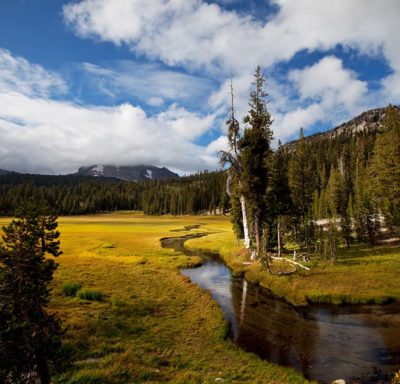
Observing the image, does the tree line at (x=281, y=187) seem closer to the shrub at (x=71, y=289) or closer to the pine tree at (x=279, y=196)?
Result: the pine tree at (x=279, y=196)

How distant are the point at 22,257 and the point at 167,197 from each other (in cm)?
18974

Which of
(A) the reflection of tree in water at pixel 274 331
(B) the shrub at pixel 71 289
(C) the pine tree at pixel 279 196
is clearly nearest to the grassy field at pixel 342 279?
(A) the reflection of tree in water at pixel 274 331

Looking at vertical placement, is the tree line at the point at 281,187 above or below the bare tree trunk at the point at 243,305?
above

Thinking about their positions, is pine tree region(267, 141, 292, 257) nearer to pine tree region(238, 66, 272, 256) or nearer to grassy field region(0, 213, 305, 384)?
pine tree region(238, 66, 272, 256)

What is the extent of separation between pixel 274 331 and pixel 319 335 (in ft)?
8.49

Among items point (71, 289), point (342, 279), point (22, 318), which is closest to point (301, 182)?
point (342, 279)

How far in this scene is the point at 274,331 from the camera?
19.2m

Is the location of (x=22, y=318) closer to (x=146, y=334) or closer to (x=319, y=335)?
(x=146, y=334)

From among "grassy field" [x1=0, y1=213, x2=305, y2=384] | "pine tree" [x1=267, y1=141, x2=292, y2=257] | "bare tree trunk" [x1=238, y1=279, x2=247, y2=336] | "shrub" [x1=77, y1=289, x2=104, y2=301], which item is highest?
"pine tree" [x1=267, y1=141, x2=292, y2=257]

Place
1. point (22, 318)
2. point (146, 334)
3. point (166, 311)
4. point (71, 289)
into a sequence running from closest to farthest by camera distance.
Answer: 1. point (22, 318)
2. point (146, 334)
3. point (166, 311)
4. point (71, 289)

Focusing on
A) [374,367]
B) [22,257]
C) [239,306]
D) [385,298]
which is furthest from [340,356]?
[22,257]

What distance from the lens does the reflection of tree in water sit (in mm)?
15992

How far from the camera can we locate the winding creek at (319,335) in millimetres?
14680

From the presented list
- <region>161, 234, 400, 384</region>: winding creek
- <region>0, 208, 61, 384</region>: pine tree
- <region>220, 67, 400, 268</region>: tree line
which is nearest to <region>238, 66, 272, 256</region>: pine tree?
<region>220, 67, 400, 268</region>: tree line
